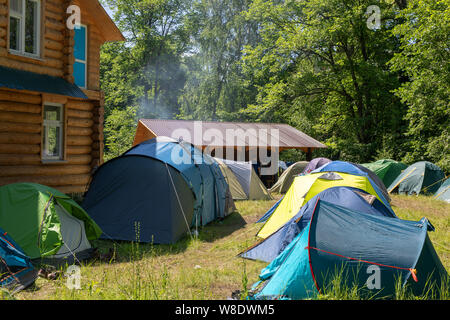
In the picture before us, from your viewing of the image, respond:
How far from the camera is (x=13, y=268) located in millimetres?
4887

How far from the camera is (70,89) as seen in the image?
946 cm

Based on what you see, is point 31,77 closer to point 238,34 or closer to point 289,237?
point 289,237

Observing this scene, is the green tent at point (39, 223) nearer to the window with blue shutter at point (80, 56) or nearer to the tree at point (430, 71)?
the window with blue shutter at point (80, 56)

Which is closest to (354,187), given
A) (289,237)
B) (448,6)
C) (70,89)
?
(289,237)

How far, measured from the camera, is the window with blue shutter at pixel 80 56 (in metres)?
10.8

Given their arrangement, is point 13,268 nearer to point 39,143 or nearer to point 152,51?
point 39,143

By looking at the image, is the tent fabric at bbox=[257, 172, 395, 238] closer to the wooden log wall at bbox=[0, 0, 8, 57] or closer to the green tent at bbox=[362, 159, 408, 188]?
the wooden log wall at bbox=[0, 0, 8, 57]

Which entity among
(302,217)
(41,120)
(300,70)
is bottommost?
(302,217)

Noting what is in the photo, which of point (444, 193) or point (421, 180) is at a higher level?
point (421, 180)

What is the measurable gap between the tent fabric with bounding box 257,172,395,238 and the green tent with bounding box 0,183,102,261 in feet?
11.6

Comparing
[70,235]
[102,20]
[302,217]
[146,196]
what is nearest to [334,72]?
[102,20]

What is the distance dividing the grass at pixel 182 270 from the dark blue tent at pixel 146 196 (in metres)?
0.32

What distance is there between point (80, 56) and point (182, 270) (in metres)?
8.01

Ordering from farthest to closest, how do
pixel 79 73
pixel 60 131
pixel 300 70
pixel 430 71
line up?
pixel 300 70, pixel 430 71, pixel 79 73, pixel 60 131
